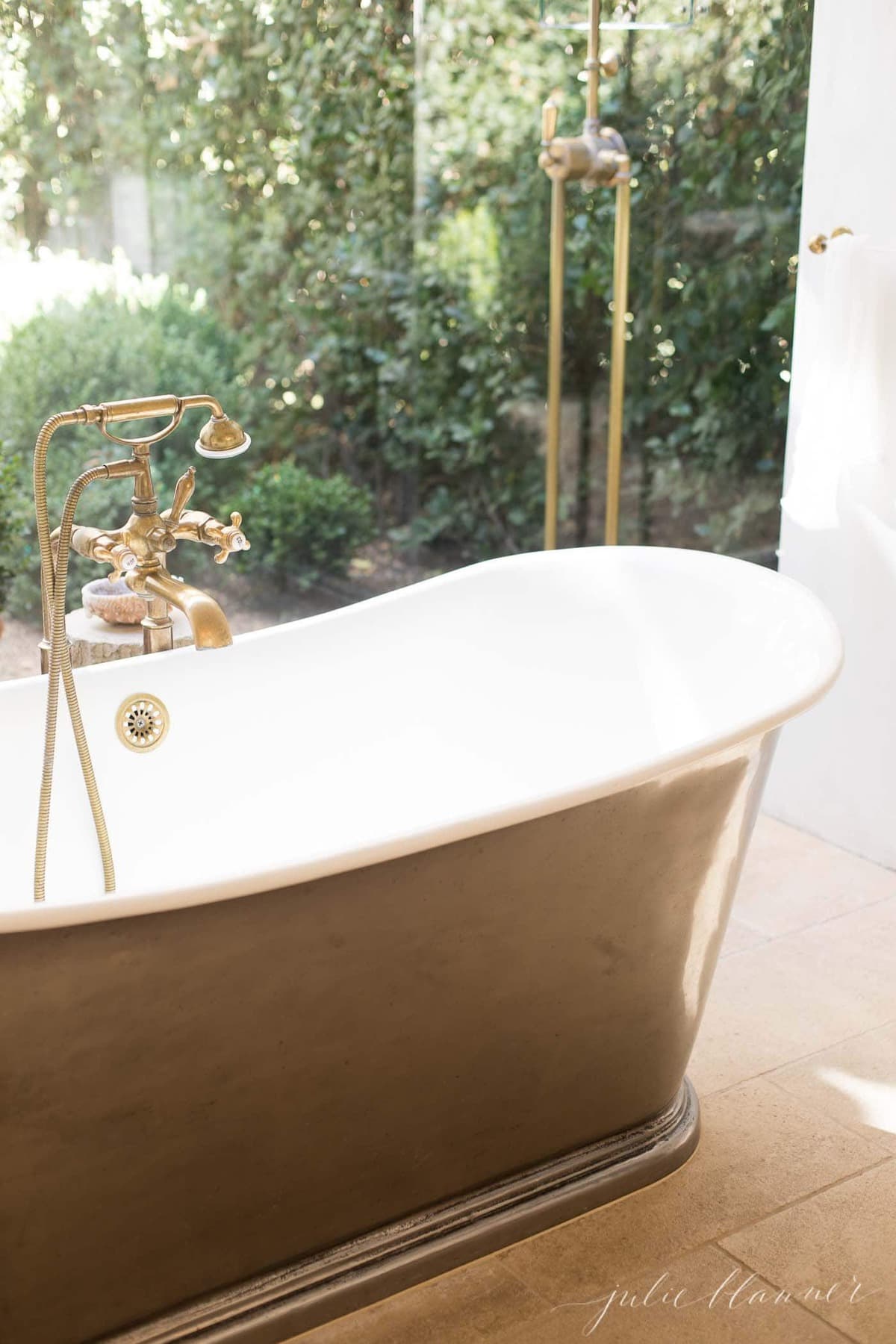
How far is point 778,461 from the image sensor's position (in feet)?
10.4

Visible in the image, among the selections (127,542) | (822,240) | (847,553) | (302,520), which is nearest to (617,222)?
(822,240)

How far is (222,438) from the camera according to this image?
73.4 inches

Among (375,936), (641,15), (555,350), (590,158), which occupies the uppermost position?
(641,15)

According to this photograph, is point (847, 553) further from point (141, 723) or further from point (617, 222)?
point (141, 723)

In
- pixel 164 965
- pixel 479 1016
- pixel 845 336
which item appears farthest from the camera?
pixel 845 336

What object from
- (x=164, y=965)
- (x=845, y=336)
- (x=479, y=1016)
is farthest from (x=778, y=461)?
(x=164, y=965)

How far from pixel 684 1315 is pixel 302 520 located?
91.5 inches

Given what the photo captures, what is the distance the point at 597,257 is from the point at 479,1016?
7.60ft

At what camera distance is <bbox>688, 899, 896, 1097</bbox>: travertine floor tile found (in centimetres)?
226

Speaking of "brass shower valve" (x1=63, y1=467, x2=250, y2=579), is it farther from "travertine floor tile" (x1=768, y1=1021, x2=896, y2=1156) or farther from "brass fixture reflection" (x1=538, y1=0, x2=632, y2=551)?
"brass fixture reflection" (x1=538, y1=0, x2=632, y2=551)

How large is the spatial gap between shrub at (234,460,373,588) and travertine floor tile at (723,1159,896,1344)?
215 centimetres

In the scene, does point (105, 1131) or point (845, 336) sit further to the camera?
point (845, 336)

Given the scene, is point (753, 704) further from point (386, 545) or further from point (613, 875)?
point (386, 545)
